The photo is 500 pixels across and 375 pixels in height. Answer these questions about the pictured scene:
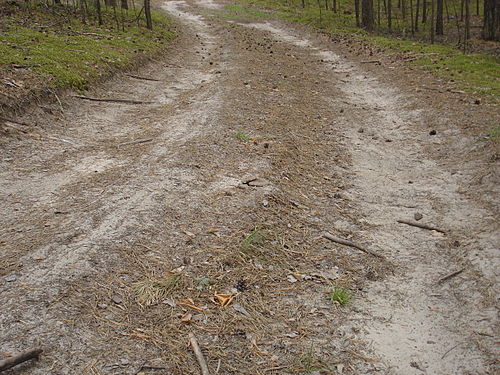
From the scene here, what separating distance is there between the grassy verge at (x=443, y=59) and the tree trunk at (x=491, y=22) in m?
4.60

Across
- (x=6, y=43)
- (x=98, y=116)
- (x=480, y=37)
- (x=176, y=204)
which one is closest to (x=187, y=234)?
(x=176, y=204)

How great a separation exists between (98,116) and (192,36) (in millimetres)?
13297

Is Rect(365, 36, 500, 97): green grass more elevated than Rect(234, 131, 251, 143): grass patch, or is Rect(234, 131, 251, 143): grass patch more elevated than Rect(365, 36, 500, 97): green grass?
Rect(365, 36, 500, 97): green grass

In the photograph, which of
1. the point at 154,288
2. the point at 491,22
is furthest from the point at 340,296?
the point at 491,22

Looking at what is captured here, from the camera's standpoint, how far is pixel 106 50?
40.3ft

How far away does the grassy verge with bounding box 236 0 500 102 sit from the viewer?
10.9 m

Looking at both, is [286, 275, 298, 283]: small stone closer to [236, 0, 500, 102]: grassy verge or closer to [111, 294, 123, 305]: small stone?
[111, 294, 123, 305]: small stone

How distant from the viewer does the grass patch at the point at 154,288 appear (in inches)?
141

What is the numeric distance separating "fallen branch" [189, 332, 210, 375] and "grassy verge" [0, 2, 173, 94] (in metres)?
6.95

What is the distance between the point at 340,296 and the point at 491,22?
23.3 meters

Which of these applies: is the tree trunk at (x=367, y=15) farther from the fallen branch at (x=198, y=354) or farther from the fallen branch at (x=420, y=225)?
the fallen branch at (x=198, y=354)

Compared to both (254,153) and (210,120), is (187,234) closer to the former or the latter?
(254,153)

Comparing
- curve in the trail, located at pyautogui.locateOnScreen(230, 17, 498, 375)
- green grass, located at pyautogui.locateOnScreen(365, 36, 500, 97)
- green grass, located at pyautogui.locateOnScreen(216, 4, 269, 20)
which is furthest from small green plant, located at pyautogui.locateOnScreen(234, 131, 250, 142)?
green grass, located at pyautogui.locateOnScreen(216, 4, 269, 20)

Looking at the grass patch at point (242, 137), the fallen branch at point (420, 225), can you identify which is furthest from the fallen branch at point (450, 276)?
the grass patch at point (242, 137)
